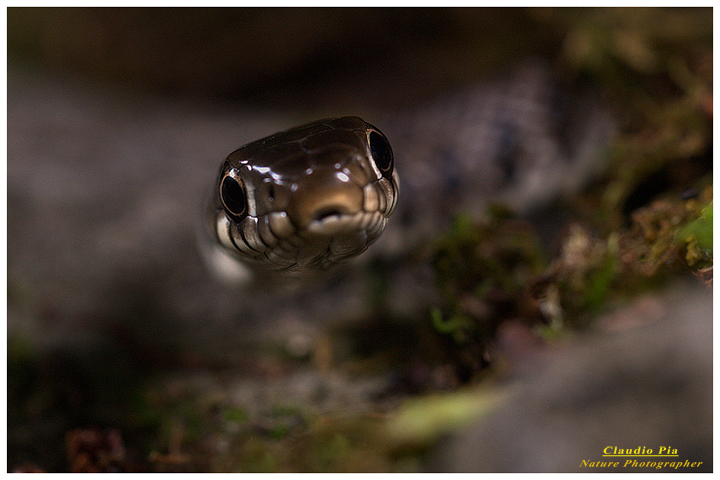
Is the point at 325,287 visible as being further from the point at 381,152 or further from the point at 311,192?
the point at 311,192

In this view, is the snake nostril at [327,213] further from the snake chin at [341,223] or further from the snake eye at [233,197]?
the snake eye at [233,197]

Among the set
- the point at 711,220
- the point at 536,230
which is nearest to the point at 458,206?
the point at 536,230

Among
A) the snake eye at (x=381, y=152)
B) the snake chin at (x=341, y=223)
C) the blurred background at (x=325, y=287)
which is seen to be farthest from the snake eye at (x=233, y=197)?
the blurred background at (x=325, y=287)

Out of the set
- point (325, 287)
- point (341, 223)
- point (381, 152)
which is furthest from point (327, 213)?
point (325, 287)

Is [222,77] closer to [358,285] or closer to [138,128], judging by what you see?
[138,128]

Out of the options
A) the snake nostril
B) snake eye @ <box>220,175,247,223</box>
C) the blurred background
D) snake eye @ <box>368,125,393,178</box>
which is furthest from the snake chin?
the blurred background
